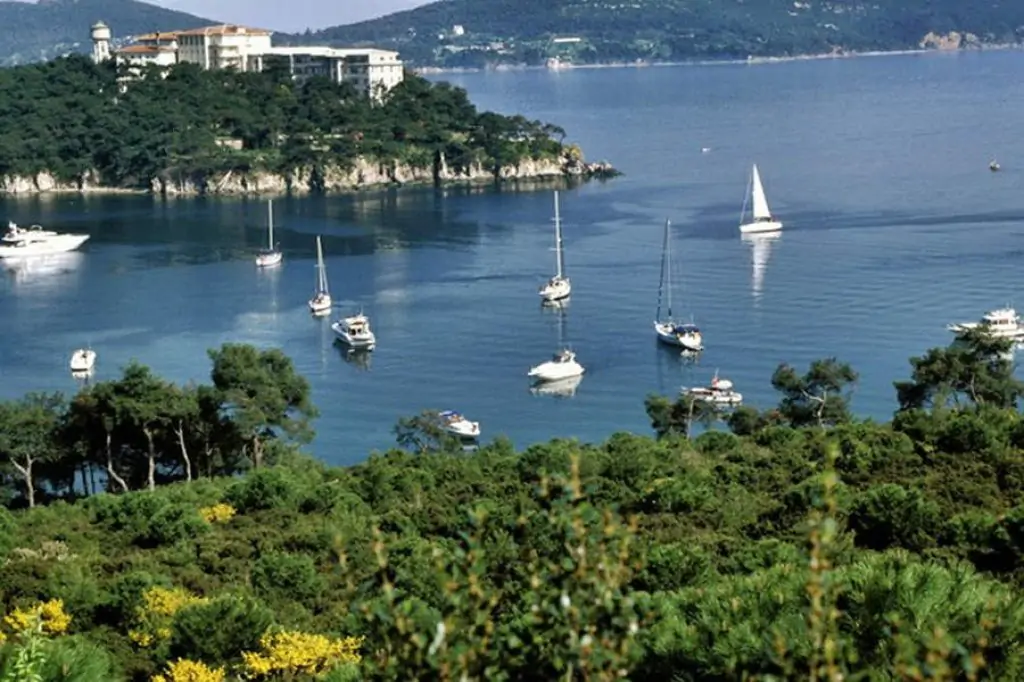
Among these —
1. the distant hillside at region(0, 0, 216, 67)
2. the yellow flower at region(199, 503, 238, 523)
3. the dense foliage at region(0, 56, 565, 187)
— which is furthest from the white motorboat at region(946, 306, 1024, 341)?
the distant hillside at region(0, 0, 216, 67)

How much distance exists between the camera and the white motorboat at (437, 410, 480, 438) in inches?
655

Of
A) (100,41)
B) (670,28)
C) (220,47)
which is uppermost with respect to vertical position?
(670,28)

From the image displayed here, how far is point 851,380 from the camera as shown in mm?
15094

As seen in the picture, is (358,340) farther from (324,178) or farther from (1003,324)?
(324,178)

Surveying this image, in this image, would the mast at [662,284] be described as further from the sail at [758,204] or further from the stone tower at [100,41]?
the stone tower at [100,41]

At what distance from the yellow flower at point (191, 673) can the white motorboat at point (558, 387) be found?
13.5m

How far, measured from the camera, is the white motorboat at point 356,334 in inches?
855

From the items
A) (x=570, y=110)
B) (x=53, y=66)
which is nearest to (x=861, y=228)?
(x=53, y=66)

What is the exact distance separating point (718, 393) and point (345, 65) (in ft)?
121

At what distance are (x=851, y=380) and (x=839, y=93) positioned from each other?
5636 centimetres

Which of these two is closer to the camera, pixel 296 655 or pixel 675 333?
pixel 296 655

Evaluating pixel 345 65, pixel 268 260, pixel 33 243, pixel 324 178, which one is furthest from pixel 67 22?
pixel 268 260

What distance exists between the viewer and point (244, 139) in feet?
142

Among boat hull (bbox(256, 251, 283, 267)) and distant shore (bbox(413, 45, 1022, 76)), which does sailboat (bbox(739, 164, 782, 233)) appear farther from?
distant shore (bbox(413, 45, 1022, 76))
